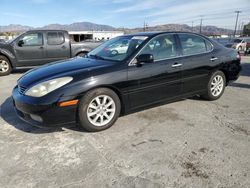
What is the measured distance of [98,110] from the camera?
11.6ft

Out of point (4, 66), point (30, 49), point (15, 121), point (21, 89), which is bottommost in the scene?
point (15, 121)

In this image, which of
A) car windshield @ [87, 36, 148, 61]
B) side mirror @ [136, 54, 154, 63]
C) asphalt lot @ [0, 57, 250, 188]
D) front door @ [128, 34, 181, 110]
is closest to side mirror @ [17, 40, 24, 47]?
asphalt lot @ [0, 57, 250, 188]

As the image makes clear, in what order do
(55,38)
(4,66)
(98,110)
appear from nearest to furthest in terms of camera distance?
(98,110)
(4,66)
(55,38)

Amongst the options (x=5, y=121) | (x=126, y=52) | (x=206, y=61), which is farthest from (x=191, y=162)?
(x=5, y=121)

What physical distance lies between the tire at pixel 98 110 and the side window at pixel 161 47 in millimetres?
998

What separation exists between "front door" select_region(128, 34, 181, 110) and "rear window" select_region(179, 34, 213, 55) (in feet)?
0.77

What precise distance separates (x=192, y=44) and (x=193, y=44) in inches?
1.3

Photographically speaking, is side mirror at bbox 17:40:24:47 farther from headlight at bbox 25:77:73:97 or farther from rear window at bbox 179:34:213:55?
rear window at bbox 179:34:213:55

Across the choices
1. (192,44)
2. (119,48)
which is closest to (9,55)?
(119,48)

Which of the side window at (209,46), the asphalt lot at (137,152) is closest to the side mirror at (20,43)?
the asphalt lot at (137,152)

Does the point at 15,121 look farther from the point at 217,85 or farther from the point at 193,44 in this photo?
the point at 217,85

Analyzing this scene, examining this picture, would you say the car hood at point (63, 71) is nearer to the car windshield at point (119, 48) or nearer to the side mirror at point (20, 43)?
the car windshield at point (119, 48)

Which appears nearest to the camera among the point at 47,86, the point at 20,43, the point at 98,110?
the point at 47,86

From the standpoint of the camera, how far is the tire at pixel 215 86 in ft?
16.1
